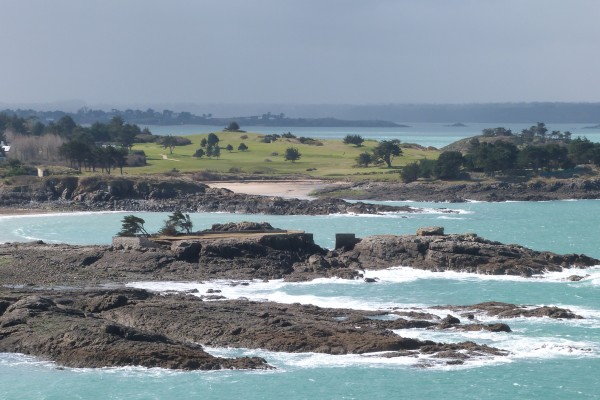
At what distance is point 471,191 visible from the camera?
90938 millimetres

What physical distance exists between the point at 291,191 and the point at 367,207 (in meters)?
13.0

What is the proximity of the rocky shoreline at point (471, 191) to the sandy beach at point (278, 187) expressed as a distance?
1777 mm

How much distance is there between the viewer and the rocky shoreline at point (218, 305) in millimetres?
34031

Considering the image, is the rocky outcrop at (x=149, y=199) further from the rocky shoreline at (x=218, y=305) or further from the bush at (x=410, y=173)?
the rocky shoreline at (x=218, y=305)

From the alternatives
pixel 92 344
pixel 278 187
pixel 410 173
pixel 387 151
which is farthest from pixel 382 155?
pixel 92 344

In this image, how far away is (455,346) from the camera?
34.4 metres

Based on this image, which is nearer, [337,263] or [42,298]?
[42,298]

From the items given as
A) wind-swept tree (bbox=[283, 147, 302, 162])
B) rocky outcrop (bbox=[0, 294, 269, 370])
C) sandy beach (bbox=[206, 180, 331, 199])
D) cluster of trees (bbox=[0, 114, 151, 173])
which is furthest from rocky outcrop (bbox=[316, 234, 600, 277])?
wind-swept tree (bbox=[283, 147, 302, 162])

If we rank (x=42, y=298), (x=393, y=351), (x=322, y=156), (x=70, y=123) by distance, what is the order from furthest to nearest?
(x=70, y=123) → (x=322, y=156) → (x=42, y=298) → (x=393, y=351)

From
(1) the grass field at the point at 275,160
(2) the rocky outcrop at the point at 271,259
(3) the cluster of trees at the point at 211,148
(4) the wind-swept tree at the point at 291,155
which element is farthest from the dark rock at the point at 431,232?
(3) the cluster of trees at the point at 211,148

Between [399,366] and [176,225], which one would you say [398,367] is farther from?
[176,225]

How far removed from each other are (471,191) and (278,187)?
15.6m

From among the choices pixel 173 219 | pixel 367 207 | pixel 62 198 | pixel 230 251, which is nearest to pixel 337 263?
pixel 230 251

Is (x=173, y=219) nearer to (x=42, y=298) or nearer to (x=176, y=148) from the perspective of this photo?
(x=42, y=298)
